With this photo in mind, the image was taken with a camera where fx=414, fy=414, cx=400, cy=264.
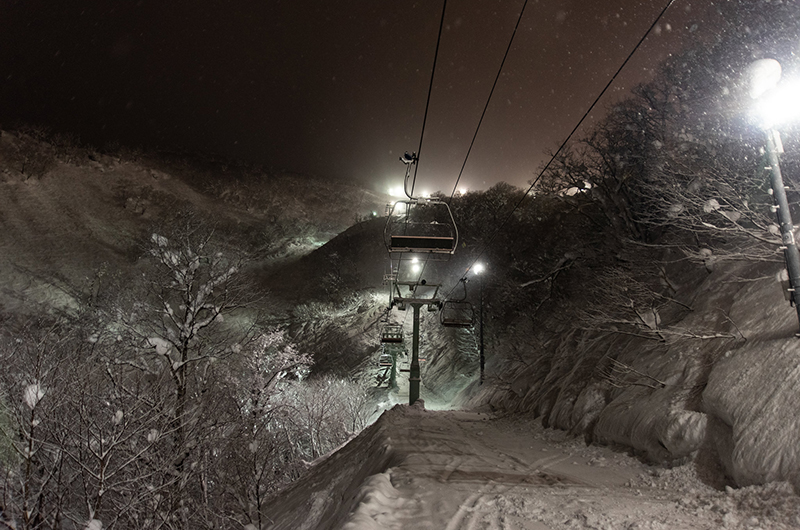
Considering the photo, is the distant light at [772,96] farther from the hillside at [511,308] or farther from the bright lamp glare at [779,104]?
the hillside at [511,308]

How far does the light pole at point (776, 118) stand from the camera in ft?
17.0

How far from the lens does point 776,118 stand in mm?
5281

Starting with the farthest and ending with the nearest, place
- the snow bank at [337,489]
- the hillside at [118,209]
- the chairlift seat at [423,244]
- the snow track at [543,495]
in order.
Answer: the hillside at [118,209]
the chairlift seat at [423,244]
the snow bank at [337,489]
the snow track at [543,495]

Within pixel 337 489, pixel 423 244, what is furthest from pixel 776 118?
pixel 337 489

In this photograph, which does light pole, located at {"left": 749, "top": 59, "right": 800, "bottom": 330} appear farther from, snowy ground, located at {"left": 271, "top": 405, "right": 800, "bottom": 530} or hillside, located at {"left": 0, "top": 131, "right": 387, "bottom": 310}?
hillside, located at {"left": 0, "top": 131, "right": 387, "bottom": 310}

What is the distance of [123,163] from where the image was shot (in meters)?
60.8

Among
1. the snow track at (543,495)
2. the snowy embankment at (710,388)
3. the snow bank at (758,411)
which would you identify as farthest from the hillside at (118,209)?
the snow bank at (758,411)

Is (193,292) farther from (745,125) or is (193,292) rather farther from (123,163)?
(123,163)

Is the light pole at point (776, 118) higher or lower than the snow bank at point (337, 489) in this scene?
higher

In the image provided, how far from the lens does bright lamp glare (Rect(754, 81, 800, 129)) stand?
505 centimetres

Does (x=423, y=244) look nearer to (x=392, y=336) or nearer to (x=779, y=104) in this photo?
(x=779, y=104)

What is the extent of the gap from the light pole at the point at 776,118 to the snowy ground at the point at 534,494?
269cm

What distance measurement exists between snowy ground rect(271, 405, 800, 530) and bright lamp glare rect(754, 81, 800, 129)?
444 cm

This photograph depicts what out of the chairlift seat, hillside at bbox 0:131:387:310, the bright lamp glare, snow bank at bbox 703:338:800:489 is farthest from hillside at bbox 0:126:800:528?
the chairlift seat
